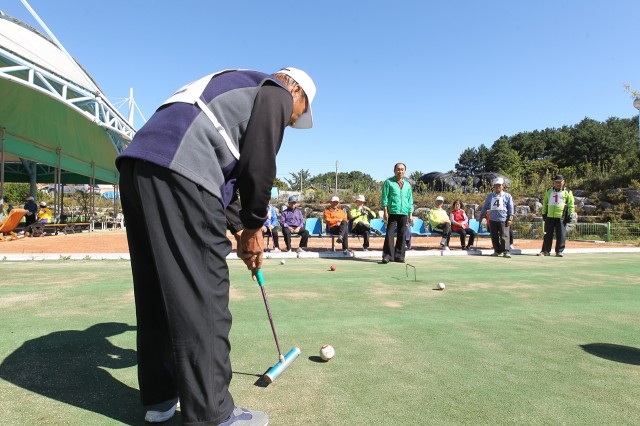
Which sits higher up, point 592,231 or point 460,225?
point 460,225

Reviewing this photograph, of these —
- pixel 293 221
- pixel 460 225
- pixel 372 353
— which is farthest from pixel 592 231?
pixel 372 353

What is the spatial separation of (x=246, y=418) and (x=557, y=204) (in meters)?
9.99

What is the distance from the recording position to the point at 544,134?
Answer: 64.2 metres

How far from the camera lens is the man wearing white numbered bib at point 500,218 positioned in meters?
9.74

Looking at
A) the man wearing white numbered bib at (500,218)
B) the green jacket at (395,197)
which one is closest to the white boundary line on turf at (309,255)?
the man wearing white numbered bib at (500,218)

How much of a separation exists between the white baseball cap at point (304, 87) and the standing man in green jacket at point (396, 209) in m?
6.07

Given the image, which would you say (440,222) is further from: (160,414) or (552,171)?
(552,171)

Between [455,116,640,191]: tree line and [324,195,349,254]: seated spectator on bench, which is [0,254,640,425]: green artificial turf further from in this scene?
[455,116,640,191]: tree line

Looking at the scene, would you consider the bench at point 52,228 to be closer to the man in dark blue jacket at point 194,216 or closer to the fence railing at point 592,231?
the man in dark blue jacket at point 194,216

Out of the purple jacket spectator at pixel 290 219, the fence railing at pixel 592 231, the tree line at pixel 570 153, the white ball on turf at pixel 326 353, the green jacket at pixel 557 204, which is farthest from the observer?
the tree line at pixel 570 153

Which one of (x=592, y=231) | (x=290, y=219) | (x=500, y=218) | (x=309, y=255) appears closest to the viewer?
(x=309, y=255)

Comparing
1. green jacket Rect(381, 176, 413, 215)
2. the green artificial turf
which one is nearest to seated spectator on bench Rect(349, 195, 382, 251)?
green jacket Rect(381, 176, 413, 215)

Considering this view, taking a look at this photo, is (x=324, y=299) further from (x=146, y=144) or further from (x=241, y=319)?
(x=146, y=144)

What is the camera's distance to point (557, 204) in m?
9.92
